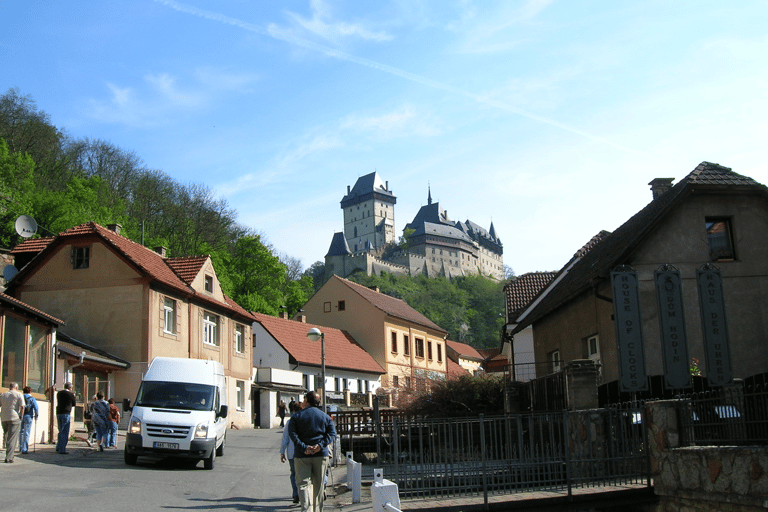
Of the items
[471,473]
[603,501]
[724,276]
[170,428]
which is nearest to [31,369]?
[170,428]

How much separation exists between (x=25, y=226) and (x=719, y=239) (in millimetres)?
25529

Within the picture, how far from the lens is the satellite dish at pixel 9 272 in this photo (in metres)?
31.9

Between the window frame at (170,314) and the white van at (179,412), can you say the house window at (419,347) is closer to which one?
the window frame at (170,314)

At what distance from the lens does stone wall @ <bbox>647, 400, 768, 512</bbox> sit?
9414mm

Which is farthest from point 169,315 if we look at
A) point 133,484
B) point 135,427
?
point 133,484

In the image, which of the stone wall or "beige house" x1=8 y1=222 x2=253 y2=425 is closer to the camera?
the stone wall

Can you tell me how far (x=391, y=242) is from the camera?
18775 centimetres

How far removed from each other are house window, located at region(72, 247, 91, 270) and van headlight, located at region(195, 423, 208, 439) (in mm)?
16156

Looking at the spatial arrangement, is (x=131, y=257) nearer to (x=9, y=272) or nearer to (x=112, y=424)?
(x=9, y=272)

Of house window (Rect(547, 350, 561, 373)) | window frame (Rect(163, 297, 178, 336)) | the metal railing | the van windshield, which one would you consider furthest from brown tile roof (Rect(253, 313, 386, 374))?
the metal railing

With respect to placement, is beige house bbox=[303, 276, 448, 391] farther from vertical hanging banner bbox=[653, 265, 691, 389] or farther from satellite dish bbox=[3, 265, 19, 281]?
vertical hanging banner bbox=[653, 265, 691, 389]

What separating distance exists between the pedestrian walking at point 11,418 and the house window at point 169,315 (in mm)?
14953

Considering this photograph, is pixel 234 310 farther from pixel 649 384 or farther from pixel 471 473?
pixel 471 473

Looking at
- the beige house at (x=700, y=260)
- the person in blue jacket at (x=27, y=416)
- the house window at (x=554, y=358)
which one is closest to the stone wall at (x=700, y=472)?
the beige house at (x=700, y=260)
